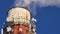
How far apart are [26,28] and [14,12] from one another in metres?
3.09

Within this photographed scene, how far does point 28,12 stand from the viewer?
96500mm

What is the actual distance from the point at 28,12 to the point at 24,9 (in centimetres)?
86

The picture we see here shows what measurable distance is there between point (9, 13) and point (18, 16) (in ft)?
5.56

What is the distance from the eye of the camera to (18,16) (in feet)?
313

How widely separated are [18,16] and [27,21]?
1.60 m

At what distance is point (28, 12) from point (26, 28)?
2.67 meters

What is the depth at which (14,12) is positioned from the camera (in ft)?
314

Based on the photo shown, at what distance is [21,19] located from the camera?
94.8 metres

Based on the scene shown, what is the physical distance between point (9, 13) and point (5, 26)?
2.22 m

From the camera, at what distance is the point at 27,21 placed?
95438 millimetres

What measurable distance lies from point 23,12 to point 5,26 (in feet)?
11.6

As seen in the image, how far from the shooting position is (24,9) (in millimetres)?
96125

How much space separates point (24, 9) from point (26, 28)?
3012 millimetres

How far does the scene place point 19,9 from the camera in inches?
3775
